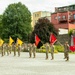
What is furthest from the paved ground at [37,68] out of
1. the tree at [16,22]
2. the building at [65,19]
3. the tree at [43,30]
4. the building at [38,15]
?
the building at [38,15]

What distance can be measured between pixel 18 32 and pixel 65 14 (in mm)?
19768

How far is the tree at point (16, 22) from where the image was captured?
Answer: 82250 mm

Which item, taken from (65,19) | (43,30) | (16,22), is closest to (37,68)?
(43,30)


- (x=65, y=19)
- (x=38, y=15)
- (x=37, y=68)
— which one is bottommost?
(x=37, y=68)

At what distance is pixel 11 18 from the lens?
83.0m

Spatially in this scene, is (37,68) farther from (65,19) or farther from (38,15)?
(38,15)

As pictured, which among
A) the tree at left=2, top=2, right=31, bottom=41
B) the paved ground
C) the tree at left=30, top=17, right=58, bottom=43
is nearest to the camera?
the paved ground

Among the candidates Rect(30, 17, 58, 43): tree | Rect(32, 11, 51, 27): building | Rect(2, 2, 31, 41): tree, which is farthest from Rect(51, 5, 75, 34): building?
Rect(30, 17, 58, 43): tree

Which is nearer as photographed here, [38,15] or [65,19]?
[65,19]

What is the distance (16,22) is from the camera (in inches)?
3260

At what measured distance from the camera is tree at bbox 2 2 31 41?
8225 centimetres

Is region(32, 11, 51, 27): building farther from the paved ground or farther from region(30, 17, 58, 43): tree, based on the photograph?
the paved ground

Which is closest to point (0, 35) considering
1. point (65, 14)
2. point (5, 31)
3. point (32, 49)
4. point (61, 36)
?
point (5, 31)

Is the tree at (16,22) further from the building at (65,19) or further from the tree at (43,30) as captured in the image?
the tree at (43,30)
